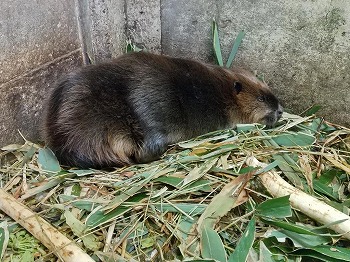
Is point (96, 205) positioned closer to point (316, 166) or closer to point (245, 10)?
point (316, 166)

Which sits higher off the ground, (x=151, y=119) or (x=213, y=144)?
(x=151, y=119)

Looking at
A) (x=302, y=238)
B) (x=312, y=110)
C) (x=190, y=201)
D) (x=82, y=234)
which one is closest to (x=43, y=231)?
(x=82, y=234)

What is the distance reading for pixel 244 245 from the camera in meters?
2.07

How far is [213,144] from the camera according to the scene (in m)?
2.75

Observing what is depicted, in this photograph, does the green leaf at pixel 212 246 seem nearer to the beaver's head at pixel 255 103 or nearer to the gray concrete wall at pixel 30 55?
the beaver's head at pixel 255 103

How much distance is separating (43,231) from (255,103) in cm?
149

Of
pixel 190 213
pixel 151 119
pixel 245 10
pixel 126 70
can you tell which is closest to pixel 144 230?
pixel 190 213

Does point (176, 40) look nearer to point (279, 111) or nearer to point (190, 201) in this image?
point (279, 111)

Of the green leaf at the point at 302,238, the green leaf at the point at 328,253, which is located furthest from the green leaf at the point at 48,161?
the green leaf at the point at 328,253

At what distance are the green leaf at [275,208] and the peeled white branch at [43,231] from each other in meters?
0.77

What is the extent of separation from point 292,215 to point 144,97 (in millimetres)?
960

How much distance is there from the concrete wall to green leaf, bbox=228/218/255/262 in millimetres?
1266

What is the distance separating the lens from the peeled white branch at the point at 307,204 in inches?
85.1

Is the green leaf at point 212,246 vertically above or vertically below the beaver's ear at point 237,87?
below
